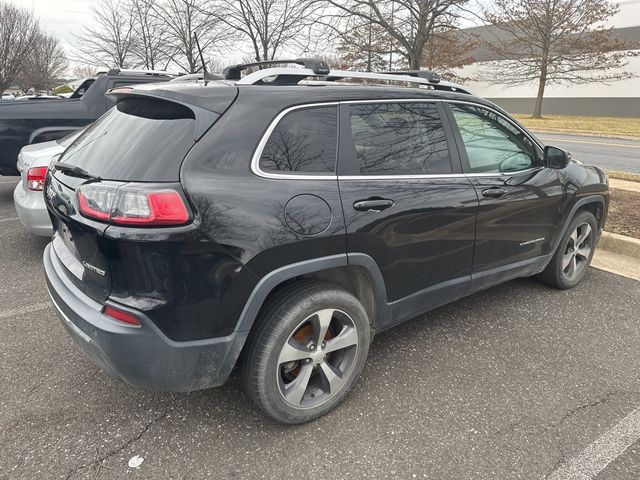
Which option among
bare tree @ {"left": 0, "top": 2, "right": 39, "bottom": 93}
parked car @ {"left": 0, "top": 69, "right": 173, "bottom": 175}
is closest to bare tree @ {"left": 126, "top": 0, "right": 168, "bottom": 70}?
bare tree @ {"left": 0, "top": 2, "right": 39, "bottom": 93}

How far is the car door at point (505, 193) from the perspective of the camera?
307 centimetres

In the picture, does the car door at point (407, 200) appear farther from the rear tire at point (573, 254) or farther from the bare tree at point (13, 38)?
the bare tree at point (13, 38)

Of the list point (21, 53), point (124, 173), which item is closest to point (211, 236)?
point (124, 173)

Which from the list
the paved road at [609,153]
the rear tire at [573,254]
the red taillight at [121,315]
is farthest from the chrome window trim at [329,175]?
the paved road at [609,153]

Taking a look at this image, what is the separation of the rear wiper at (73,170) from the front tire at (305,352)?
3.58 ft

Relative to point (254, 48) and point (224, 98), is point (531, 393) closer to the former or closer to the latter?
point (224, 98)

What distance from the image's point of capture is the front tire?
2.21m


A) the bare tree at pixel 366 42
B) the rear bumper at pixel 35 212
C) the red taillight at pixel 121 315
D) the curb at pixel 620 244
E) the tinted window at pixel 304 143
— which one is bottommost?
the curb at pixel 620 244

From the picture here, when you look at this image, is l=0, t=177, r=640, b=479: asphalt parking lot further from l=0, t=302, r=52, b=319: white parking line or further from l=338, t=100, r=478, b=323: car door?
l=338, t=100, r=478, b=323: car door

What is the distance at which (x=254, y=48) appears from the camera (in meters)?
16.8

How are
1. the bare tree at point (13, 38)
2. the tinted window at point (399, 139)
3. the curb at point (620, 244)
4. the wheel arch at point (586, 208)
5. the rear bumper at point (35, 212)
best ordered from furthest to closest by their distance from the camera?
the bare tree at point (13, 38) < the curb at point (620, 244) < the rear bumper at point (35, 212) < the wheel arch at point (586, 208) < the tinted window at point (399, 139)

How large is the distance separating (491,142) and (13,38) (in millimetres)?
22174

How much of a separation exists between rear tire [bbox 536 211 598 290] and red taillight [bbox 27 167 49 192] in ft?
15.3

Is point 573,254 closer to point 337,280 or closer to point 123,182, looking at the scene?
point 337,280
